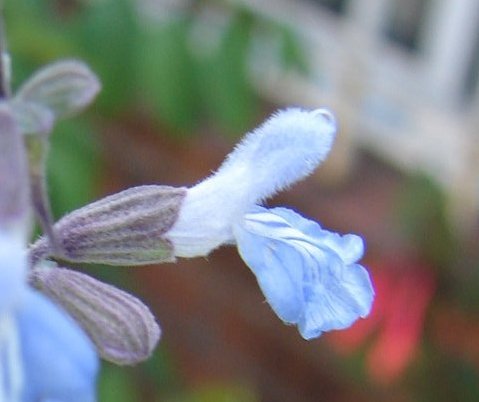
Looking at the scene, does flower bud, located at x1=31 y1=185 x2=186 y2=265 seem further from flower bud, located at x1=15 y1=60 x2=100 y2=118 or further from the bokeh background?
the bokeh background

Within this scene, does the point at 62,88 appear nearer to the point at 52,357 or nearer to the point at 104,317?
the point at 104,317

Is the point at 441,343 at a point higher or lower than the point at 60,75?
lower

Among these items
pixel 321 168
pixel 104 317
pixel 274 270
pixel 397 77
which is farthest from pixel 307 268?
pixel 397 77

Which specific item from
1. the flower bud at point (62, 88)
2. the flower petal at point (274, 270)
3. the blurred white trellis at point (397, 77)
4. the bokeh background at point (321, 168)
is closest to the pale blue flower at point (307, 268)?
the flower petal at point (274, 270)

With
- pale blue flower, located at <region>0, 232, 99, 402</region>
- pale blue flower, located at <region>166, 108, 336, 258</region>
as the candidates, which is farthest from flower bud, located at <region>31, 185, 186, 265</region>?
pale blue flower, located at <region>0, 232, 99, 402</region>

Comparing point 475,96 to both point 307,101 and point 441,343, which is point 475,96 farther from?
point 441,343

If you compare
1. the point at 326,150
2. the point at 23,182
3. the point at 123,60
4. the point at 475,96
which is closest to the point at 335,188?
the point at 475,96
